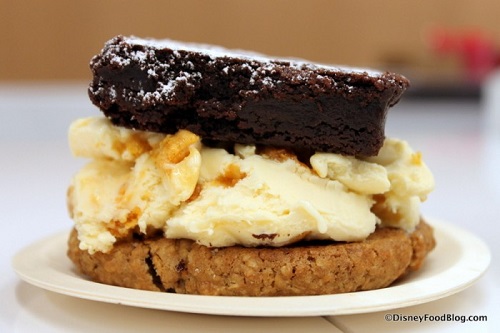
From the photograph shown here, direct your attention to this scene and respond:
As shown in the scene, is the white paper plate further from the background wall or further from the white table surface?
the background wall

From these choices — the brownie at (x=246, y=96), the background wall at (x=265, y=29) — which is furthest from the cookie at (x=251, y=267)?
the background wall at (x=265, y=29)

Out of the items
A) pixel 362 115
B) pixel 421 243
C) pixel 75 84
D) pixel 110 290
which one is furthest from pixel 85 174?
pixel 75 84

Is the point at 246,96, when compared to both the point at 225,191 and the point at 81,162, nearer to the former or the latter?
the point at 225,191

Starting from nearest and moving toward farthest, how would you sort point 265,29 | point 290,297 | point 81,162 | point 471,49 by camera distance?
point 290,297 → point 81,162 → point 471,49 → point 265,29

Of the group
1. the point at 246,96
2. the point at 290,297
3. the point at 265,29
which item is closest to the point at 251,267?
the point at 290,297

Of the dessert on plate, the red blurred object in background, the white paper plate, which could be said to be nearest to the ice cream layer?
the dessert on plate

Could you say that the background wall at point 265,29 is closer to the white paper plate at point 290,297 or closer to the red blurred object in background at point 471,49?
the red blurred object in background at point 471,49
